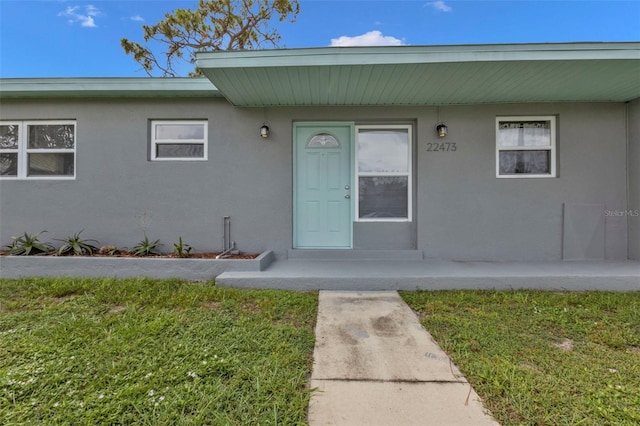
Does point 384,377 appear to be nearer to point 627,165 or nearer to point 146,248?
point 146,248

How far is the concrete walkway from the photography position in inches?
62.8

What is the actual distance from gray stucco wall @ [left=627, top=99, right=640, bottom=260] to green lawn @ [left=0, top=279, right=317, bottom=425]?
5.13 metres

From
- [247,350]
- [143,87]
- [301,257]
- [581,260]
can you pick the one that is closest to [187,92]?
[143,87]

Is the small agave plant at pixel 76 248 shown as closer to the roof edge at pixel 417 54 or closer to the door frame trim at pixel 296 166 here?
the door frame trim at pixel 296 166

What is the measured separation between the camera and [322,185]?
482 centimetres

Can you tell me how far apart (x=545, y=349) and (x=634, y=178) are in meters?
4.08

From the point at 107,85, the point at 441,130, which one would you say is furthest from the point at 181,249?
the point at 441,130

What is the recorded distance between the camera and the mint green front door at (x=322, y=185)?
15.8ft

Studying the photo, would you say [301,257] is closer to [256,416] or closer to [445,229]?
[445,229]

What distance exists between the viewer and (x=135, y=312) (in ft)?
9.59

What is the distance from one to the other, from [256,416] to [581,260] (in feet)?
17.7

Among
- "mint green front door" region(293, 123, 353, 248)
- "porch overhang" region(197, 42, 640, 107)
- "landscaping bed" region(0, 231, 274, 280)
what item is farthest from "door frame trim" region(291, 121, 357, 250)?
"landscaping bed" region(0, 231, 274, 280)

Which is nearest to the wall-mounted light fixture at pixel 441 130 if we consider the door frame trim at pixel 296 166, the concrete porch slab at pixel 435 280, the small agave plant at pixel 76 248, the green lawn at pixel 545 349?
the door frame trim at pixel 296 166

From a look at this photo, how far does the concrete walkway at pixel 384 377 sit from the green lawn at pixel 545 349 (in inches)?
5.6
